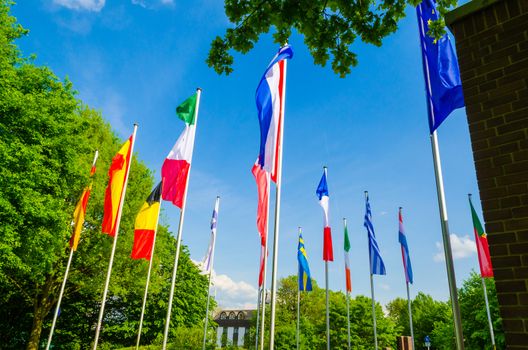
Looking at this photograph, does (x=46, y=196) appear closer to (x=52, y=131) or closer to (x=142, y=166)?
(x=52, y=131)

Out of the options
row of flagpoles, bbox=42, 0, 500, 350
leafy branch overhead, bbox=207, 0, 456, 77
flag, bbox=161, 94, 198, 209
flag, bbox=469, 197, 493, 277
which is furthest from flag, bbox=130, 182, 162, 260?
flag, bbox=469, 197, 493, 277

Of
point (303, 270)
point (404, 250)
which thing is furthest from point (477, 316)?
point (303, 270)

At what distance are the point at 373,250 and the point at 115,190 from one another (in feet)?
49.0

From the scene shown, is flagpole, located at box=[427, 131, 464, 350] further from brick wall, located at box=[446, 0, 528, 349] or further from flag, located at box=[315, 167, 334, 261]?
flag, located at box=[315, 167, 334, 261]

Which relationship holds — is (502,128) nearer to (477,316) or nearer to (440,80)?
(440,80)

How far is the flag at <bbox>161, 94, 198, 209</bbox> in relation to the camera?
12688mm

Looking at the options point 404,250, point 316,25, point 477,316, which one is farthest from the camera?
point 477,316

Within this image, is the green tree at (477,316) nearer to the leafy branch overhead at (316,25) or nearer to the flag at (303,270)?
the flag at (303,270)

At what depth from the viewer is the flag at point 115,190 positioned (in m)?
15.0

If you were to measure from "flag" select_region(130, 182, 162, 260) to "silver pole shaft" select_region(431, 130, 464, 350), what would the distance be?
40.5 ft

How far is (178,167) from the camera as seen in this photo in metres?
13.0

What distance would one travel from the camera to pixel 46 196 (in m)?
15.3

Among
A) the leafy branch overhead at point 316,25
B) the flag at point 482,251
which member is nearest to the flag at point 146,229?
the leafy branch overhead at point 316,25

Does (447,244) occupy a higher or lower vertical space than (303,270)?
lower
